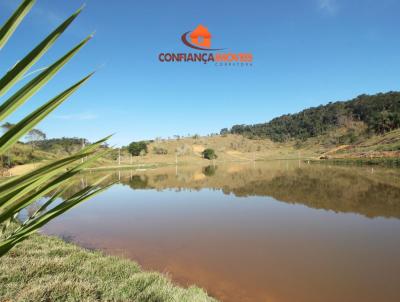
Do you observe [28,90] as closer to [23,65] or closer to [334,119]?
[23,65]

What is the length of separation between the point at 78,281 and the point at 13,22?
3855mm


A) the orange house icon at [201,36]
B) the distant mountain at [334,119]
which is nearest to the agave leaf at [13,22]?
the orange house icon at [201,36]

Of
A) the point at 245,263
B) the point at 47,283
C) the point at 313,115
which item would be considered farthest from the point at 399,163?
the point at 313,115

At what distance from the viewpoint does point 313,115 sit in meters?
106

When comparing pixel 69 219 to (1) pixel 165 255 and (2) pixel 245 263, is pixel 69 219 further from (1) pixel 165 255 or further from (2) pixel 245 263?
(2) pixel 245 263

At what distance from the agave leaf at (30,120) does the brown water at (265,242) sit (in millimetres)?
1236

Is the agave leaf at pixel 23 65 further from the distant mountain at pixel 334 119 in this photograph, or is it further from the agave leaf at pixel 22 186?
the distant mountain at pixel 334 119

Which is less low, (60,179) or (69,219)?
(60,179)

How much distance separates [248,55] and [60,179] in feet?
115

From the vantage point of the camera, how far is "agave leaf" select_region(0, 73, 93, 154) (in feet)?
1.74

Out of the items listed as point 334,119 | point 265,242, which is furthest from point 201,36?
point 334,119

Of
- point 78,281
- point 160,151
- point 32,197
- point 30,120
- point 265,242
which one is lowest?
point 265,242

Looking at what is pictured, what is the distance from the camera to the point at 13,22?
554 mm

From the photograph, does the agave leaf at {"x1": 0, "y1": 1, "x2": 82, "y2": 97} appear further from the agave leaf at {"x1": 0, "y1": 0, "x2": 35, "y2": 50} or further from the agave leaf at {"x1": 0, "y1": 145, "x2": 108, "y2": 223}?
the agave leaf at {"x1": 0, "y1": 145, "x2": 108, "y2": 223}
